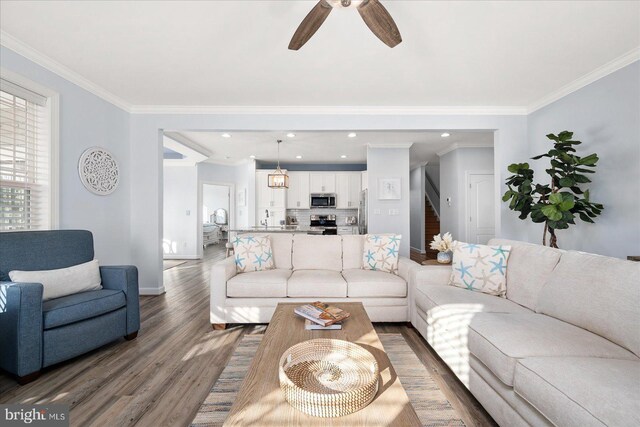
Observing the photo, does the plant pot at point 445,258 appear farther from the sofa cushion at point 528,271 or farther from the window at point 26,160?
the window at point 26,160

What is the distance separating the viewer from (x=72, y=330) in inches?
82.2

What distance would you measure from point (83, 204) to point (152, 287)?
1.41m

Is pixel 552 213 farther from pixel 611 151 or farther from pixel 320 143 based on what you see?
pixel 320 143

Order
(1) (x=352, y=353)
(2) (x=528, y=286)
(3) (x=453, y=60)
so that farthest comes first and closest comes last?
1. (3) (x=453, y=60)
2. (2) (x=528, y=286)
3. (1) (x=352, y=353)

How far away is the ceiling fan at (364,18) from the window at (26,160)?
8.50 feet

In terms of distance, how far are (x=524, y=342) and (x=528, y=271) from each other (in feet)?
3.02

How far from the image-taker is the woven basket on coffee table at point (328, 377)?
1.02m

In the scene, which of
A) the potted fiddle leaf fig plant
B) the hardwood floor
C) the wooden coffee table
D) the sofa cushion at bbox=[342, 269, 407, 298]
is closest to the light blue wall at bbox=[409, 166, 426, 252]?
the potted fiddle leaf fig plant

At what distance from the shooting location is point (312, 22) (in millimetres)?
1813

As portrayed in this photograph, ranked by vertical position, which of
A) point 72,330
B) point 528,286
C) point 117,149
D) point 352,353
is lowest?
point 72,330

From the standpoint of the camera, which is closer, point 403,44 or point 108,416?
point 108,416

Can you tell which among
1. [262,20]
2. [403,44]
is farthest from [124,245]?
[403,44]

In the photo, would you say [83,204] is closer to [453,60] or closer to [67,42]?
[67,42]
